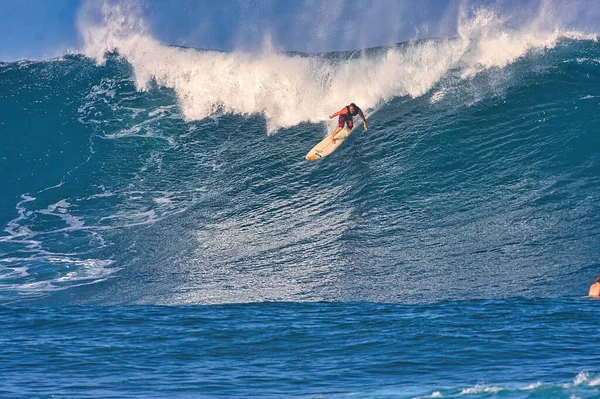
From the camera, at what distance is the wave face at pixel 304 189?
11609mm

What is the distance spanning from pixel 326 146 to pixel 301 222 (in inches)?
144

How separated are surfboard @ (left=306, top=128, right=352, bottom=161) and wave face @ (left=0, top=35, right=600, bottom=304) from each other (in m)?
0.35

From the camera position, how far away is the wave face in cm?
1161

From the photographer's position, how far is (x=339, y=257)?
12.4 meters

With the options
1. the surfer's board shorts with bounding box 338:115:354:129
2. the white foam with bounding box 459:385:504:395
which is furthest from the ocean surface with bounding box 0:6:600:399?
the surfer's board shorts with bounding box 338:115:354:129

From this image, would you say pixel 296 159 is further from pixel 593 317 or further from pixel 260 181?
pixel 593 317

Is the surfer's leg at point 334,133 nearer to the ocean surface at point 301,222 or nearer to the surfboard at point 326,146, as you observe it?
the surfboard at point 326,146

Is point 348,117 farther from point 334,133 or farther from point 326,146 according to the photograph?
point 326,146

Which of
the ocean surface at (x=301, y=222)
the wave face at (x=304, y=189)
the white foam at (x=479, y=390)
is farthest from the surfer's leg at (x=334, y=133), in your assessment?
the white foam at (x=479, y=390)

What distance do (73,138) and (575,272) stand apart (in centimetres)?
1327

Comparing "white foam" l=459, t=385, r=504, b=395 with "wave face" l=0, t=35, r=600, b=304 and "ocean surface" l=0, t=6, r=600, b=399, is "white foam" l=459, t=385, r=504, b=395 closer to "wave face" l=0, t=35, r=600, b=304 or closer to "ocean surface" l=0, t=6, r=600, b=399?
"ocean surface" l=0, t=6, r=600, b=399

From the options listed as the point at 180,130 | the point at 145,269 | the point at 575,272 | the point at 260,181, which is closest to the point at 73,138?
the point at 180,130

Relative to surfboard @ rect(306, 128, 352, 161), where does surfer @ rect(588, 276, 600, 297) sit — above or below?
below

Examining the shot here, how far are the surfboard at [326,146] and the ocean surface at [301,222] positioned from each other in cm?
19
